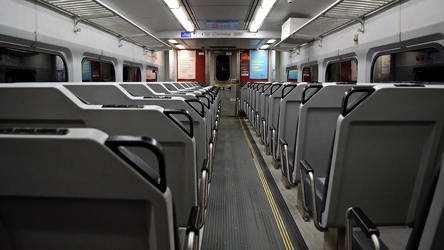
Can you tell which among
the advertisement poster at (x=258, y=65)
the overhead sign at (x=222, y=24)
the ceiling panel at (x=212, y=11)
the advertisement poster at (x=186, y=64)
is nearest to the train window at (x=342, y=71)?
the ceiling panel at (x=212, y=11)

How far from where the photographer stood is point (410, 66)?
3.86 meters

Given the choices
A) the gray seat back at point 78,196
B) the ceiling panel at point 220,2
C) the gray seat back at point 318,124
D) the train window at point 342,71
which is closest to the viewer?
the gray seat back at point 78,196

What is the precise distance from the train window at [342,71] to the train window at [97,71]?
5.05 m

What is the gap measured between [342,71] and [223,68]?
7.08m

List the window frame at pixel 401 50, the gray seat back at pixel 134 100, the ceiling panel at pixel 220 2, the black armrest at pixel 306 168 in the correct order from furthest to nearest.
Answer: the ceiling panel at pixel 220 2
the window frame at pixel 401 50
the gray seat back at pixel 134 100
the black armrest at pixel 306 168

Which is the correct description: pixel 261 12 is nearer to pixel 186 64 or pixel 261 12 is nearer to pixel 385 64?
pixel 385 64

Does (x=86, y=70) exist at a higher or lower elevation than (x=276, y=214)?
higher

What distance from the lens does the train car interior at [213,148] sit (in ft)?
2.44

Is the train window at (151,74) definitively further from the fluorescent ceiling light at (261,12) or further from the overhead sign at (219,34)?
the fluorescent ceiling light at (261,12)

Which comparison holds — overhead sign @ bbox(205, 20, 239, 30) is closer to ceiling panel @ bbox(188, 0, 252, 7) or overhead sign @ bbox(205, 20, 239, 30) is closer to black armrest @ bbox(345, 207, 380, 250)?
ceiling panel @ bbox(188, 0, 252, 7)

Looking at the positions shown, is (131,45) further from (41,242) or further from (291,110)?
(41,242)

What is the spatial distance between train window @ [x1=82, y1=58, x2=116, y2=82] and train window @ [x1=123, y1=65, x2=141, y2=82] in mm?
1300

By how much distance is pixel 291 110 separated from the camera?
313 centimetres

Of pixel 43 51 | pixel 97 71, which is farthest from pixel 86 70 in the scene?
pixel 43 51
